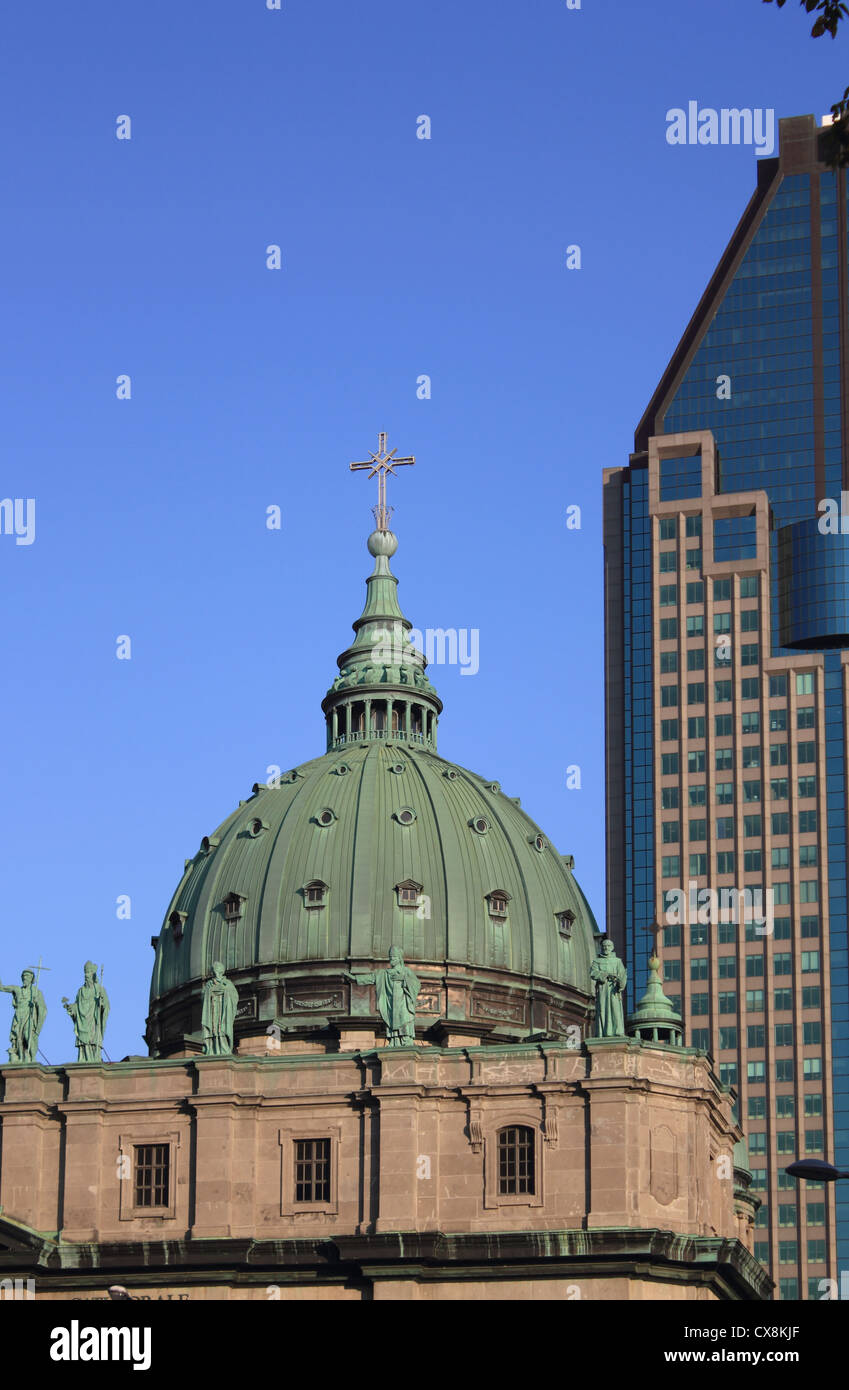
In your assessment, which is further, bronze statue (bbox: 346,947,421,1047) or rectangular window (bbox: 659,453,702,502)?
rectangular window (bbox: 659,453,702,502)

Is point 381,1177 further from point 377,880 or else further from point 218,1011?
point 377,880

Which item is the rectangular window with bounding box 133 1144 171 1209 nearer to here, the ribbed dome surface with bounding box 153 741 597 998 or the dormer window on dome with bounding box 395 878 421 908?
the ribbed dome surface with bounding box 153 741 597 998

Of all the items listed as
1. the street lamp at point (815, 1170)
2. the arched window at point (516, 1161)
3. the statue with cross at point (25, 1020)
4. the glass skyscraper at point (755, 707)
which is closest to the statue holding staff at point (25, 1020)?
the statue with cross at point (25, 1020)

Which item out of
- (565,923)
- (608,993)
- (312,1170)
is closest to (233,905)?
(565,923)

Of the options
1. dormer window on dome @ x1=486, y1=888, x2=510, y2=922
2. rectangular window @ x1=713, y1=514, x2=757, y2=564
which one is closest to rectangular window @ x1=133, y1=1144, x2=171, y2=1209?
dormer window on dome @ x1=486, y1=888, x2=510, y2=922

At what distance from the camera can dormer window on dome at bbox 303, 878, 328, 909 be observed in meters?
118

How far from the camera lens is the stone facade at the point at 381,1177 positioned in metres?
91.9

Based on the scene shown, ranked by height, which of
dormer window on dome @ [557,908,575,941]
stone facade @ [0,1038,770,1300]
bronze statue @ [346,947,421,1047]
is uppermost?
dormer window on dome @ [557,908,575,941]

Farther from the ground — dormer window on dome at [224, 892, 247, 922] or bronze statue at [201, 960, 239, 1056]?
dormer window on dome at [224, 892, 247, 922]

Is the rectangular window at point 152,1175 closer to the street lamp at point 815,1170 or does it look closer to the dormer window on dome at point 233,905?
the dormer window on dome at point 233,905

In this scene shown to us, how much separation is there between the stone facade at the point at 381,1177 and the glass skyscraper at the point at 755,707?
78210mm

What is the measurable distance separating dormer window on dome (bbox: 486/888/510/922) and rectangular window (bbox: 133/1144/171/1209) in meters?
26.7

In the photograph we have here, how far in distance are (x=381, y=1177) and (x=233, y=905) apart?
93.3 ft
